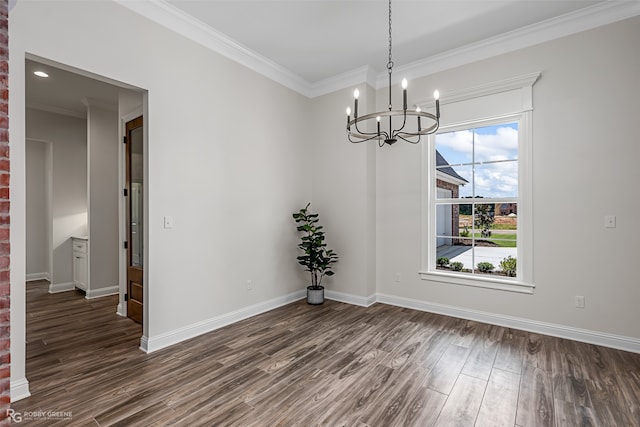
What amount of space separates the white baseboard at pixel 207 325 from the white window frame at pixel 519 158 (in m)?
1.96

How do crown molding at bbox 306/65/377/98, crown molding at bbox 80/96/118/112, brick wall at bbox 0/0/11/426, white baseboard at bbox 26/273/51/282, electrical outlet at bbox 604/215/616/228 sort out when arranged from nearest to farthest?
1. brick wall at bbox 0/0/11/426
2. electrical outlet at bbox 604/215/616/228
3. crown molding at bbox 306/65/377/98
4. crown molding at bbox 80/96/118/112
5. white baseboard at bbox 26/273/51/282

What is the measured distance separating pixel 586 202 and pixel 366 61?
2.87 m

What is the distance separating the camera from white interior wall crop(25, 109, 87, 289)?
510 centimetres

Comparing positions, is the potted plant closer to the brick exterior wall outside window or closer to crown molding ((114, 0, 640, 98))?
the brick exterior wall outside window

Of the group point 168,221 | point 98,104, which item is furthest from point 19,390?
point 98,104

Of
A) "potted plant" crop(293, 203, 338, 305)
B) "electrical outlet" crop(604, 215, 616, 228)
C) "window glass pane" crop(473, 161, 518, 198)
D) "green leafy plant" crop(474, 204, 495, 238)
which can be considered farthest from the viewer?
"potted plant" crop(293, 203, 338, 305)

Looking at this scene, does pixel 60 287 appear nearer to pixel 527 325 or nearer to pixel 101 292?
pixel 101 292

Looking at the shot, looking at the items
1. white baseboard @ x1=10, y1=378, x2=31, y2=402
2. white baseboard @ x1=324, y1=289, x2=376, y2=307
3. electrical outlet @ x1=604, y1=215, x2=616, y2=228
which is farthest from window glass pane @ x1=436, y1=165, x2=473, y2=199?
white baseboard @ x1=10, y1=378, x2=31, y2=402

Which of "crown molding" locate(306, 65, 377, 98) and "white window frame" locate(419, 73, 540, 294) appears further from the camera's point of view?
"crown molding" locate(306, 65, 377, 98)

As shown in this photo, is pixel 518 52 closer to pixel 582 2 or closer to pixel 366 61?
pixel 582 2

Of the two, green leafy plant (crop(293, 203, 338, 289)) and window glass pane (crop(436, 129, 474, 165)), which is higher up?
window glass pane (crop(436, 129, 474, 165))

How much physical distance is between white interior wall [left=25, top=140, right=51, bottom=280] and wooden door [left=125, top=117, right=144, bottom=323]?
11.2ft

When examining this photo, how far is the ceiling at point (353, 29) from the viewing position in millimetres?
2896

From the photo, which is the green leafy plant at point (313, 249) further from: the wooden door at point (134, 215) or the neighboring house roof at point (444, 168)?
the wooden door at point (134, 215)
